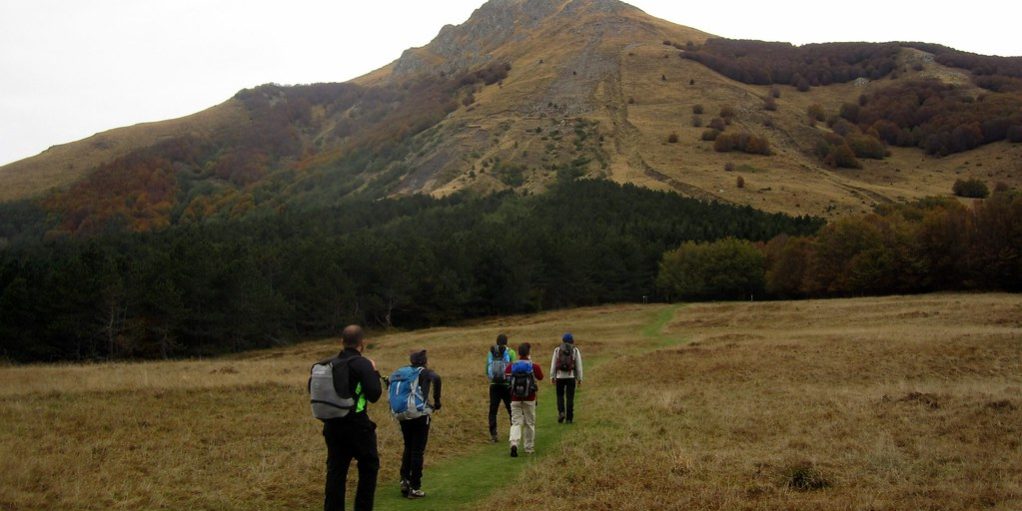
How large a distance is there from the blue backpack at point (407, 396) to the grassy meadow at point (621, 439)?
1436 millimetres

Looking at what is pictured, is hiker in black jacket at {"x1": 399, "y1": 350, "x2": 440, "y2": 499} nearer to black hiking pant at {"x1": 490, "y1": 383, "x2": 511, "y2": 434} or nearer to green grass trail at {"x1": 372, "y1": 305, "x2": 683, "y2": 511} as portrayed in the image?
green grass trail at {"x1": 372, "y1": 305, "x2": 683, "y2": 511}

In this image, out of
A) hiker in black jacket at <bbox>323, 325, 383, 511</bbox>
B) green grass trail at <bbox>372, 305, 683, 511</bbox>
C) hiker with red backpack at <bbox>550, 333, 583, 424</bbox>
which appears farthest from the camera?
hiker with red backpack at <bbox>550, 333, 583, 424</bbox>

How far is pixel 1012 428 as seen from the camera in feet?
42.1

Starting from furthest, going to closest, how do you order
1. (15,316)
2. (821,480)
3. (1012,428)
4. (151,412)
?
(15,316), (151,412), (1012,428), (821,480)

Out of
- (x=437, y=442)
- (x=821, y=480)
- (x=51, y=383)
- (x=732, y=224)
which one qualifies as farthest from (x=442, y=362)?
(x=732, y=224)

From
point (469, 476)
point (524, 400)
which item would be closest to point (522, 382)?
point (524, 400)

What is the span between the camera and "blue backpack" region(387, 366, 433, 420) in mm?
11430

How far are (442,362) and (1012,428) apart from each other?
98.4 feet

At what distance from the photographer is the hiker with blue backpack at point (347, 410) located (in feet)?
28.5

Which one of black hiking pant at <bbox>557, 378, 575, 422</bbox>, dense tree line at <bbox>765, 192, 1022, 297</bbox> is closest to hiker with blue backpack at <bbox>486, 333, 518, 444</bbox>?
black hiking pant at <bbox>557, 378, 575, 422</bbox>

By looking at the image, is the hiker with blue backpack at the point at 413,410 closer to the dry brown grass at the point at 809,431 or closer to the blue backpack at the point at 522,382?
the dry brown grass at the point at 809,431

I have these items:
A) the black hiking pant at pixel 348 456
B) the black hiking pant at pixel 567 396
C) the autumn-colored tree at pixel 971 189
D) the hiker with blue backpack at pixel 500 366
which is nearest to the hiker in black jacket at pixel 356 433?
the black hiking pant at pixel 348 456

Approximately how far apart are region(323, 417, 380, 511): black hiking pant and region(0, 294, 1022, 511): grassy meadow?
1.82 meters

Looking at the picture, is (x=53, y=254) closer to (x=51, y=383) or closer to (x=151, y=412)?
(x=51, y=383)
